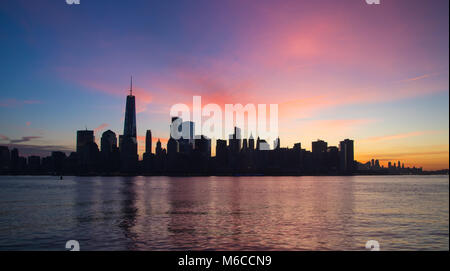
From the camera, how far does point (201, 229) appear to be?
40.5 meters

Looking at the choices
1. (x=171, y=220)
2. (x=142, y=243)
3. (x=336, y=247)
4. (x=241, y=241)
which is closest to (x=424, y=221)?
(x=336, y=247)

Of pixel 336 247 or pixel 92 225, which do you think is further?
pixel 92 225

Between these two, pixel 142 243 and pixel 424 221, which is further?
pixel 424 221
